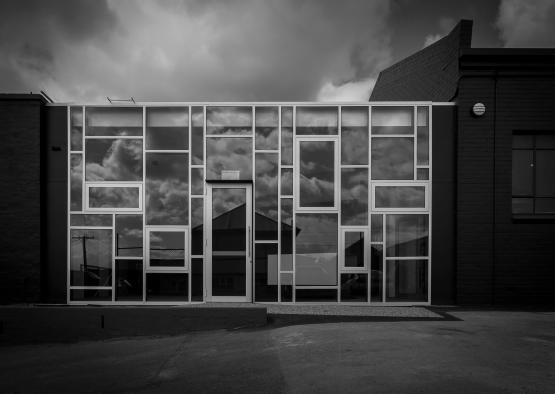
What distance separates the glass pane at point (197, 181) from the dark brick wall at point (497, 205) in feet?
20.9

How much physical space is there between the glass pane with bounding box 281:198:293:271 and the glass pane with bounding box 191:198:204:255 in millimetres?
2023

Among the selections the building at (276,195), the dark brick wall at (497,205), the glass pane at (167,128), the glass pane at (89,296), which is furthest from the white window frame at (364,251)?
the glass pane at (89,296)

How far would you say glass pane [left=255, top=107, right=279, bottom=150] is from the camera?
418 inches

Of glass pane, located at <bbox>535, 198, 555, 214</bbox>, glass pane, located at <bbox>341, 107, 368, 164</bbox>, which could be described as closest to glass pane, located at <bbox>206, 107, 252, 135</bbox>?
glass pane, located at <bbox>341, 107, 368, 164</bbox>

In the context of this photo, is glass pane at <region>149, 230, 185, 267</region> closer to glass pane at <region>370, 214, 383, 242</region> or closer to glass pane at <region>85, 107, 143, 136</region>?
glass pane at <region>85, 107, 143, 136</region>

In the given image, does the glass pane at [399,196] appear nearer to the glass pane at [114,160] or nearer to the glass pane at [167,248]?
the glass pane at [167,248]

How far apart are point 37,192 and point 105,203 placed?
164 centimetres

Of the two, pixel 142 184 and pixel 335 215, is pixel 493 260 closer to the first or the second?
pixel 335 215

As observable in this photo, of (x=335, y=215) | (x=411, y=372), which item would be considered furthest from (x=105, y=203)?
(x=411, y=372)

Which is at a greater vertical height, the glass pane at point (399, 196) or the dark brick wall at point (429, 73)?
the dark brick wall at point (429, 73)

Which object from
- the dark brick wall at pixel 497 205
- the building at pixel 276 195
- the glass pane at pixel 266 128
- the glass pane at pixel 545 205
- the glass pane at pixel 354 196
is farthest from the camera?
the glass pane at pixel 266 128

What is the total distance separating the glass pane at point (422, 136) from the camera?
10.5m

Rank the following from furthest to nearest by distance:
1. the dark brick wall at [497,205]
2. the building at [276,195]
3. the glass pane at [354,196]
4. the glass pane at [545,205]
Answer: the glass pane at [354,196], the glass pane at [545,205], the building at [276,195], the dark brick wall at [497,205]

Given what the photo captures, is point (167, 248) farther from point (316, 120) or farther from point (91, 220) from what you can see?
point (316, 120)
